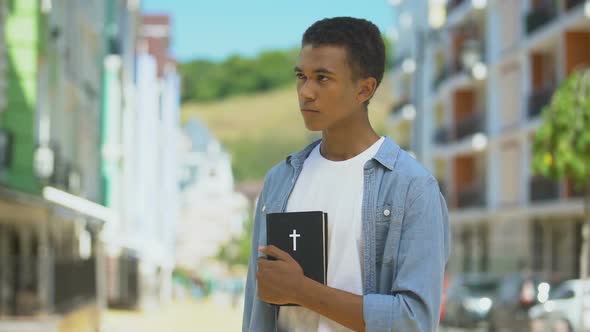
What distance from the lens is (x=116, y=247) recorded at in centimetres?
4703

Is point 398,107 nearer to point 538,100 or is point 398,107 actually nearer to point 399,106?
point 399,106

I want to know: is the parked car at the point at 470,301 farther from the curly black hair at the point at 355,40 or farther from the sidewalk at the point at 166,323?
the curly black hair at the point at 355,40

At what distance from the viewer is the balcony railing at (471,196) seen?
5688cm

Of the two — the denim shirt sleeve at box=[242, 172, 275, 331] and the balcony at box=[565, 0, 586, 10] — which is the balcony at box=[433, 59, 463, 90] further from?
the denim shirt sleeve at box=[242, 172, 275, 331]

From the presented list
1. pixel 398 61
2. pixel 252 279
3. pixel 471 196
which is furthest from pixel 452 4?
pixel 252 279

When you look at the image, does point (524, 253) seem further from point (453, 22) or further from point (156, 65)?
point (156, 65)

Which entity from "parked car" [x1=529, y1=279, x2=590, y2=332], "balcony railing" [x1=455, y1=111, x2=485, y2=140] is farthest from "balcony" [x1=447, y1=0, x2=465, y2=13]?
"parked car" [x1=529, y1=279, x2=590, y2=332]

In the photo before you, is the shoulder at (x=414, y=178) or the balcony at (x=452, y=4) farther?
the balcony at (x=452, y=4)

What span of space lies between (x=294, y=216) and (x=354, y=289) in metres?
0.26

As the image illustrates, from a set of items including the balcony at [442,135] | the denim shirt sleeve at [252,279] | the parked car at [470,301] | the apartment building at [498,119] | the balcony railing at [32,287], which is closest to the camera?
the denim shirt sleeve at [252,279]

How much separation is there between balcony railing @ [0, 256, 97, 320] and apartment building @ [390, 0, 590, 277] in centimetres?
1312

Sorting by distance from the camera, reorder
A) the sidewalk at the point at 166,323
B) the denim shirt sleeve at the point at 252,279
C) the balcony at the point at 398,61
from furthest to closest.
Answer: the balcony at the point at 398,61 → the sidewalk at the point at 166,323 → the denim shirt sleeve at the point at 252,279

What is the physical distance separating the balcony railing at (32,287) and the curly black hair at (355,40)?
18058 millimetres

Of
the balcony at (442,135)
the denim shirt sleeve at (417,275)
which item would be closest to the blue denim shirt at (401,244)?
the denim shirt sleeve at (417,275)
